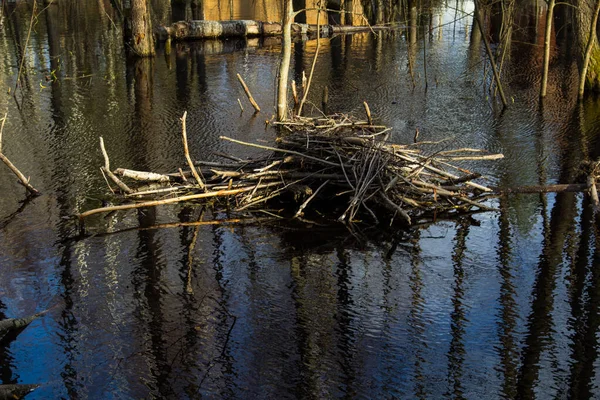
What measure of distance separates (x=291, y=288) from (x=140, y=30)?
16.0m

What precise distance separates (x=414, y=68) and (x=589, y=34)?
526 centimetres

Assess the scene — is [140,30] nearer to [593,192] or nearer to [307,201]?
[307,201]

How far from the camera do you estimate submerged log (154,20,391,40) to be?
2575 cm

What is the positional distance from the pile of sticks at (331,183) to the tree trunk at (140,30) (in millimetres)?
12402

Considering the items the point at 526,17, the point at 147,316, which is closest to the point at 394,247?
the point at 147,316

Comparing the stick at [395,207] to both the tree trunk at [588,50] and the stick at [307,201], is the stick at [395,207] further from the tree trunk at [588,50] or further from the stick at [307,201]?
the tree trunk at [588,50]

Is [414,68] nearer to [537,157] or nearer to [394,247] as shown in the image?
[537,157]

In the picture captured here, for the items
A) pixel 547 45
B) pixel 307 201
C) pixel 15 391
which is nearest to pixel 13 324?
pixel 15 391

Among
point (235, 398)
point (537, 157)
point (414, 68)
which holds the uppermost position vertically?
point (414, 68)

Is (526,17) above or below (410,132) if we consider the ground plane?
above

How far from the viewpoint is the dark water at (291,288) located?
19.1ft

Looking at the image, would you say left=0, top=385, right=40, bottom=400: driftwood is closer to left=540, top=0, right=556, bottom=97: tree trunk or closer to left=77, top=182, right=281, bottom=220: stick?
left=77, top=182, right=281, bottom=220: stick

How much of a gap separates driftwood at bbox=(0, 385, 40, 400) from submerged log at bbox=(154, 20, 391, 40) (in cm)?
2052

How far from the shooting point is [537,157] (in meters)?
11.8
